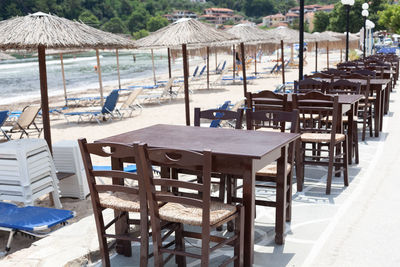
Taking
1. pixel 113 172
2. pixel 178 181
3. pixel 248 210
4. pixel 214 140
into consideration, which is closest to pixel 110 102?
pixel 214 140

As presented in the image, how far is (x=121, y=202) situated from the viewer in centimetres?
316

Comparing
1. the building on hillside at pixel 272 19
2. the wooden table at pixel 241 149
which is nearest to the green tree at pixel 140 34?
the building on hillside at pixel 272 19

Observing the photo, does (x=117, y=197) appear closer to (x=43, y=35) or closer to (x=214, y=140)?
(x=214, y=140)

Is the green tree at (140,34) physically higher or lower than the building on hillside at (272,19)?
lower

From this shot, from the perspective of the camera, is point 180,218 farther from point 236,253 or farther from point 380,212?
point 380,212

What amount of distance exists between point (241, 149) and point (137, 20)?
104m

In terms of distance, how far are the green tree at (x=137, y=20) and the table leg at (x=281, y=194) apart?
9970cm

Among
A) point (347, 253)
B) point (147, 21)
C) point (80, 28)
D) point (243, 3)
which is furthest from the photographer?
point (243, 3)

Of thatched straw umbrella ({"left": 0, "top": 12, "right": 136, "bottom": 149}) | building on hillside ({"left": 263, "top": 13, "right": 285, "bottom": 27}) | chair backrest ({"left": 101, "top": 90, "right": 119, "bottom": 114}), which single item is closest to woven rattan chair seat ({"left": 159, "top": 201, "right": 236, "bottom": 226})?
thatched straw umbrella ({"left": 0, "top": 12, "right": 136, "bottom": 149})

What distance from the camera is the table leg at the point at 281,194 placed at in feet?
11.4

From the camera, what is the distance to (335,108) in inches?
195

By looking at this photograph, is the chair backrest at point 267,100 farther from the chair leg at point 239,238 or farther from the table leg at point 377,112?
the table leg at point 377,112

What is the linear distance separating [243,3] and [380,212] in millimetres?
172056

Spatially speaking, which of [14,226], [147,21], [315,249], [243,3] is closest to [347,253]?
[315,249]
